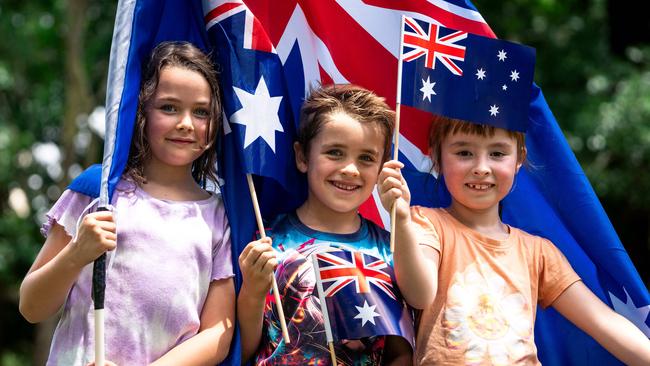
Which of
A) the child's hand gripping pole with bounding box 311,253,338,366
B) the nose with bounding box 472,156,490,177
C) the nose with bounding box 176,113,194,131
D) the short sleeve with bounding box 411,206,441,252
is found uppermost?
the nose with bounding box 176,113,194,131

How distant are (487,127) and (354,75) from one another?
0.79 m

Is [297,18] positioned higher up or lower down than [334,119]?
higher up

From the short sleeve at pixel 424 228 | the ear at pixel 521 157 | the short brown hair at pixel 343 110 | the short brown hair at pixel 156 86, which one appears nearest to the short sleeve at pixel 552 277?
the ear at pixel 521 157

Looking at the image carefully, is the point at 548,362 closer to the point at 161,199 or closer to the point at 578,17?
the point at 161,199

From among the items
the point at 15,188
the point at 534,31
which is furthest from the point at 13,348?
the point at 534,31

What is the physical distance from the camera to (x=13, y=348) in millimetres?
16078

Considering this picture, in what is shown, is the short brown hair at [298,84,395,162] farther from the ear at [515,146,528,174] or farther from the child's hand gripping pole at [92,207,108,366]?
the child's hand gripping pole at [92,207,108,366]

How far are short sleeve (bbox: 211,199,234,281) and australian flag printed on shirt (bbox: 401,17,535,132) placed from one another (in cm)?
90

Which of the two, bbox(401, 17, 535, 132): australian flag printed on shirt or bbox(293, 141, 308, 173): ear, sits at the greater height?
bbox(401, 17, 535, 132): australian flag printed on shirt

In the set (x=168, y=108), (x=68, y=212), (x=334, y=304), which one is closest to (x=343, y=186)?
(x=334, y=304)

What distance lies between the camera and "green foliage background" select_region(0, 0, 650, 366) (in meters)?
8.35

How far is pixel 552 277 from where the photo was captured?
3855 millimetres

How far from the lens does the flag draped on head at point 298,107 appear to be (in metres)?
3.66

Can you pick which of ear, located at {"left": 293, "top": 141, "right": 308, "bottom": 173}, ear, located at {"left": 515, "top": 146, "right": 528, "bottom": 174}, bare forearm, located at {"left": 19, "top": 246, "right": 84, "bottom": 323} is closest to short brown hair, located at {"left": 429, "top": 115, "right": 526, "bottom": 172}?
ear, located at {"left": 515, "top": 146, "right": 528, "bottom": 174}
